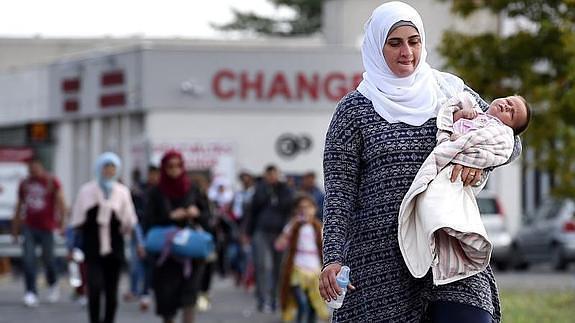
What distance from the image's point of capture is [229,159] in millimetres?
35500

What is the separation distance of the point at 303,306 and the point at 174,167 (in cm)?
288

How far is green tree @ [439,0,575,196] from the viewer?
761 inches

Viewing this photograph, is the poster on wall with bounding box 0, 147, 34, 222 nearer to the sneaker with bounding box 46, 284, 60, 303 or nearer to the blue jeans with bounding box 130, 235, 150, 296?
the sneaker with bounding box 46, 284, 60, 303

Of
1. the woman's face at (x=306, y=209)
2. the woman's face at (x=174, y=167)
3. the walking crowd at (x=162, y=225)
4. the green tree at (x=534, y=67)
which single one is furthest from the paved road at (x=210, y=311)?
the woman's face at (x=174, y=167)

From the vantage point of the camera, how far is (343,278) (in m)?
6.32

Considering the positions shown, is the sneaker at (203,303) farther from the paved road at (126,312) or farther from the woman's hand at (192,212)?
the woman's hand at (192,212)

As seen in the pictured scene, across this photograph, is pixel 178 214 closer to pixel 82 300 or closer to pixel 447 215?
pixel 82 300

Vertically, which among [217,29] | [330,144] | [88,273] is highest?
[330,144]

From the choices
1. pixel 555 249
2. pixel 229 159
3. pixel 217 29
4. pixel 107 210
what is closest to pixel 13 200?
pixel 229 159

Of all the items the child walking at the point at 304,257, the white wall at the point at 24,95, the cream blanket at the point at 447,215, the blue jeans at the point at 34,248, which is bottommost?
the white wall at the point at 24,95

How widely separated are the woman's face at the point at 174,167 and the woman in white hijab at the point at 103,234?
3.83 feet

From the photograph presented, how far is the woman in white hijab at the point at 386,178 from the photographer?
636cm

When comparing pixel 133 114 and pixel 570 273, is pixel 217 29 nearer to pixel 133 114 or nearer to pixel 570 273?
pixel 133 114

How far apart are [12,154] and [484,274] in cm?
2815
